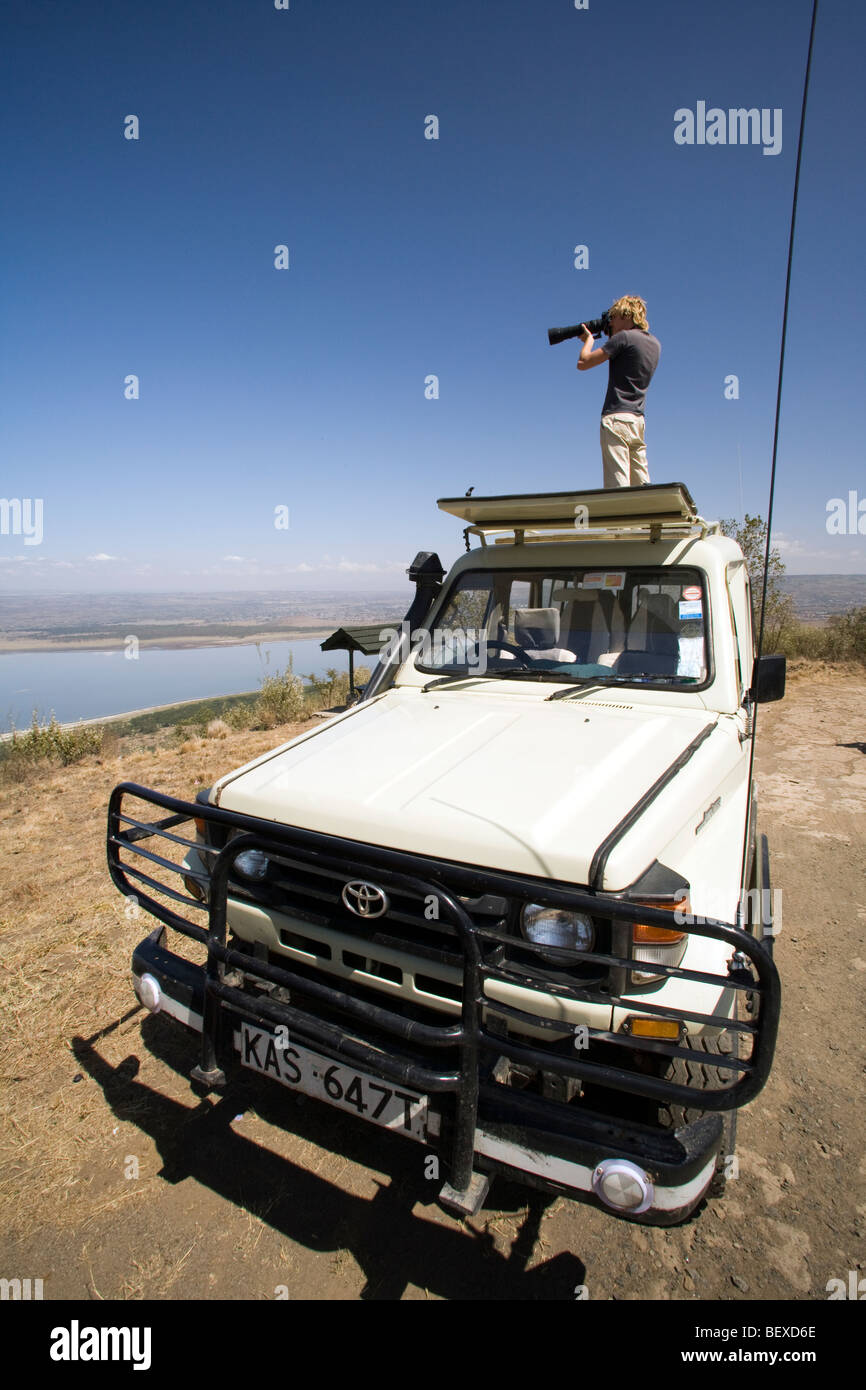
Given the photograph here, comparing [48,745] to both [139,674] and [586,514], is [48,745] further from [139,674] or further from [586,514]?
[139,674]

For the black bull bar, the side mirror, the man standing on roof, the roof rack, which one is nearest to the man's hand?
the man standing on roof

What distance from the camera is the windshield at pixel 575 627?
3.36 meters

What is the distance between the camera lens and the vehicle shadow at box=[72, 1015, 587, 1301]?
2158 mm

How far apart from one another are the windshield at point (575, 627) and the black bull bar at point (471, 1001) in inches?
64.0

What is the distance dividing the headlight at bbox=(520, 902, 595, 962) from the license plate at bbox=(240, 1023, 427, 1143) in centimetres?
57

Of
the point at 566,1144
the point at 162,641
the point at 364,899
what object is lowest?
the point at 566,1144

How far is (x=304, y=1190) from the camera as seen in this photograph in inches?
98.4

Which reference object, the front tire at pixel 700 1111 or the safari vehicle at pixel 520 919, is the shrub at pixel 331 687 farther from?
the front tire at pixel 700 1111

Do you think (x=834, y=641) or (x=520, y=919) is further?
(x=834, y=641)

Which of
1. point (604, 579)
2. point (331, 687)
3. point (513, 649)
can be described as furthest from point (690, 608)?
point (331, 687)

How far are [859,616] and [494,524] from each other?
1978 cm

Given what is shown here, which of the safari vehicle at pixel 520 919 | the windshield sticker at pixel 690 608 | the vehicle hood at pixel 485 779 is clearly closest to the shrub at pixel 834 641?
the windshield sticker at pixel 690 608

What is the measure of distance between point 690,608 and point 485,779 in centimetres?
167

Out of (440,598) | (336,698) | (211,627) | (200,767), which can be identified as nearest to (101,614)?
(211,627)
